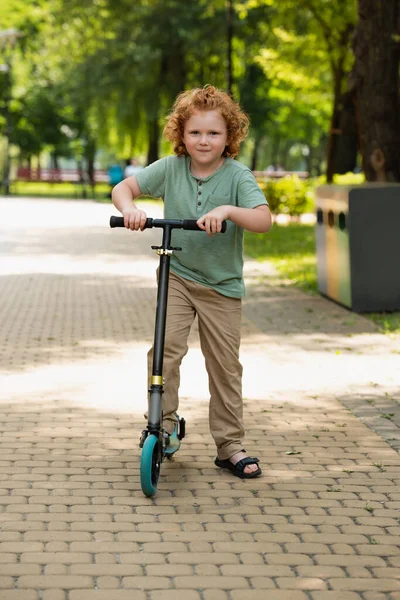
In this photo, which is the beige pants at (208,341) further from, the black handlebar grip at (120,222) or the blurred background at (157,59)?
the blurred background at (157,59)

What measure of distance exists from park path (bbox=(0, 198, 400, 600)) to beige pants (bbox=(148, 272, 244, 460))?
1.14 feet

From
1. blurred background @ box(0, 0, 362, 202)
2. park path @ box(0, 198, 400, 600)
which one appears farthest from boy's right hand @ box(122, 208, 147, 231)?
blurred background @ box(0, 0, 362, 202)

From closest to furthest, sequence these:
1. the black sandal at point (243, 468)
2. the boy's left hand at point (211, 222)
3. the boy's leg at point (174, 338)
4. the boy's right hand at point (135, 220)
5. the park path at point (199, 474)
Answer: the park path at point (199, 474)
the boy's left hand at point (211, 222)
the boy's right hand at point (135, 220)
the boy's leg at point (174, 338)
the black sandal at point (243, 468)

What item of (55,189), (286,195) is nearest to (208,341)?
(286,195)

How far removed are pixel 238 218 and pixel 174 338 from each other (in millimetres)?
666

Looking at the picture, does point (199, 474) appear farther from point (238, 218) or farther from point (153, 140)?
point (153, 140)

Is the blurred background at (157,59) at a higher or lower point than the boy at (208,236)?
higher

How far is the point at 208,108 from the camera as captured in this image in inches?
206

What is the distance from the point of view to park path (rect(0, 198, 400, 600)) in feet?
13.7

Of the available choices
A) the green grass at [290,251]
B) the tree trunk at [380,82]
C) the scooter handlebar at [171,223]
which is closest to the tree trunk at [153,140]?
the green grass at [290,251]

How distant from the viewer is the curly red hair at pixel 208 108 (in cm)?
524

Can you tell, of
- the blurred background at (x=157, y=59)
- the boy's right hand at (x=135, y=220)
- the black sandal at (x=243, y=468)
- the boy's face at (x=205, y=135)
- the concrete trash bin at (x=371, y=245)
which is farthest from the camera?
the blurred background at (x=157, y=59)

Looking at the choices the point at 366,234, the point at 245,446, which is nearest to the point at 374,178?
the point at 366,234

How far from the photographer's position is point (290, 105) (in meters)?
56.6
